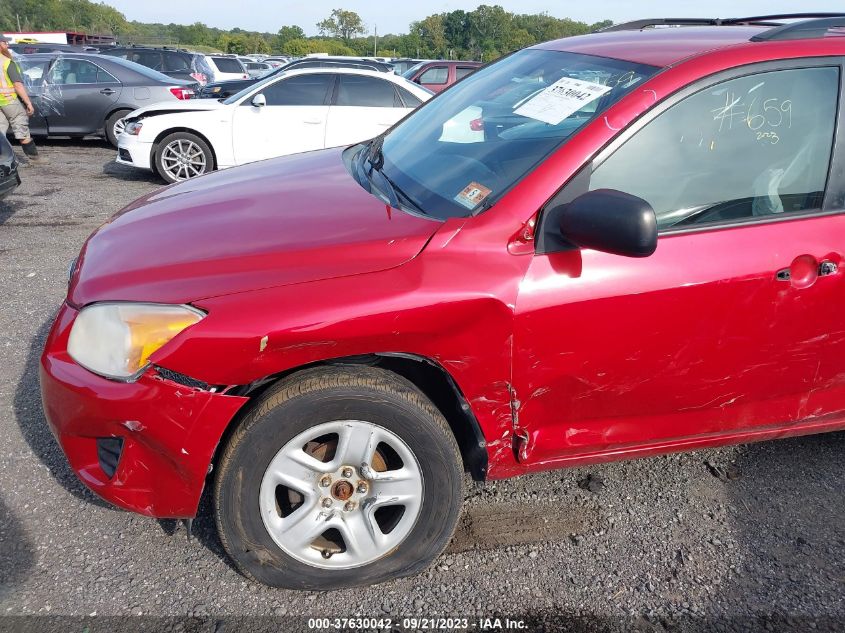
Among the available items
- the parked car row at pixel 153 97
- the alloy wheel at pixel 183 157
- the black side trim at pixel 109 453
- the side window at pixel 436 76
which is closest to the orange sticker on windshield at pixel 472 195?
the black side trim at pixel 109 453

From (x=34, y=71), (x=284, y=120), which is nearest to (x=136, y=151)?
(x=284, y=120)

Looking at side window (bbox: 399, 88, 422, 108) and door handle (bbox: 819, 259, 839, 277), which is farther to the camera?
side window (bbox: 399, 88, 422, 108)

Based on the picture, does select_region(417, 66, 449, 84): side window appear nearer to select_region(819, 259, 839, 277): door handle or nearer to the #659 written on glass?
the #659 written on glass

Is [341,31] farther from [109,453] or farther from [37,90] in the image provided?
[109,453]

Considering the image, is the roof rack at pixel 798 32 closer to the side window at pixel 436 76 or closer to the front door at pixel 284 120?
the front door at pixel 284 120

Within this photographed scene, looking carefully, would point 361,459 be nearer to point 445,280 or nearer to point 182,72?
point 445,280

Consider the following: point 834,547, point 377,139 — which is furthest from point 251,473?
point 834,547

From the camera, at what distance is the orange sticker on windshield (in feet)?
7.54

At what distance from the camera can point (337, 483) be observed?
7.44 ft

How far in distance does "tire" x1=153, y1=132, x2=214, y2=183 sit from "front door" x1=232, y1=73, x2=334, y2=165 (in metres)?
0.38

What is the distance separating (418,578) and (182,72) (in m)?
17.0

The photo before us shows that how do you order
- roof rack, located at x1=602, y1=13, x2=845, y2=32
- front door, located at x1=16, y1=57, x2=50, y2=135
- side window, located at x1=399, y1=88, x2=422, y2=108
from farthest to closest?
front door, located at x1=16, y1=57, x2=50, y2=135, side window, located at x1=399, y1=88, x2=422, y2=108, roof rack, located at x1=602, y1=13, x2=845, y2=32

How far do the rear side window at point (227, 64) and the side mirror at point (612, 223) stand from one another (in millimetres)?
22692

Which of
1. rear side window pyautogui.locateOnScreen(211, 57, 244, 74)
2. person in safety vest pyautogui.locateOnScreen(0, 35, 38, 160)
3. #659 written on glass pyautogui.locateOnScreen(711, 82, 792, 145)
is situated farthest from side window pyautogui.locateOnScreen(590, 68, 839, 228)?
rear side window pyautogui.locateOnScreen(211, 57, 244, 74)
